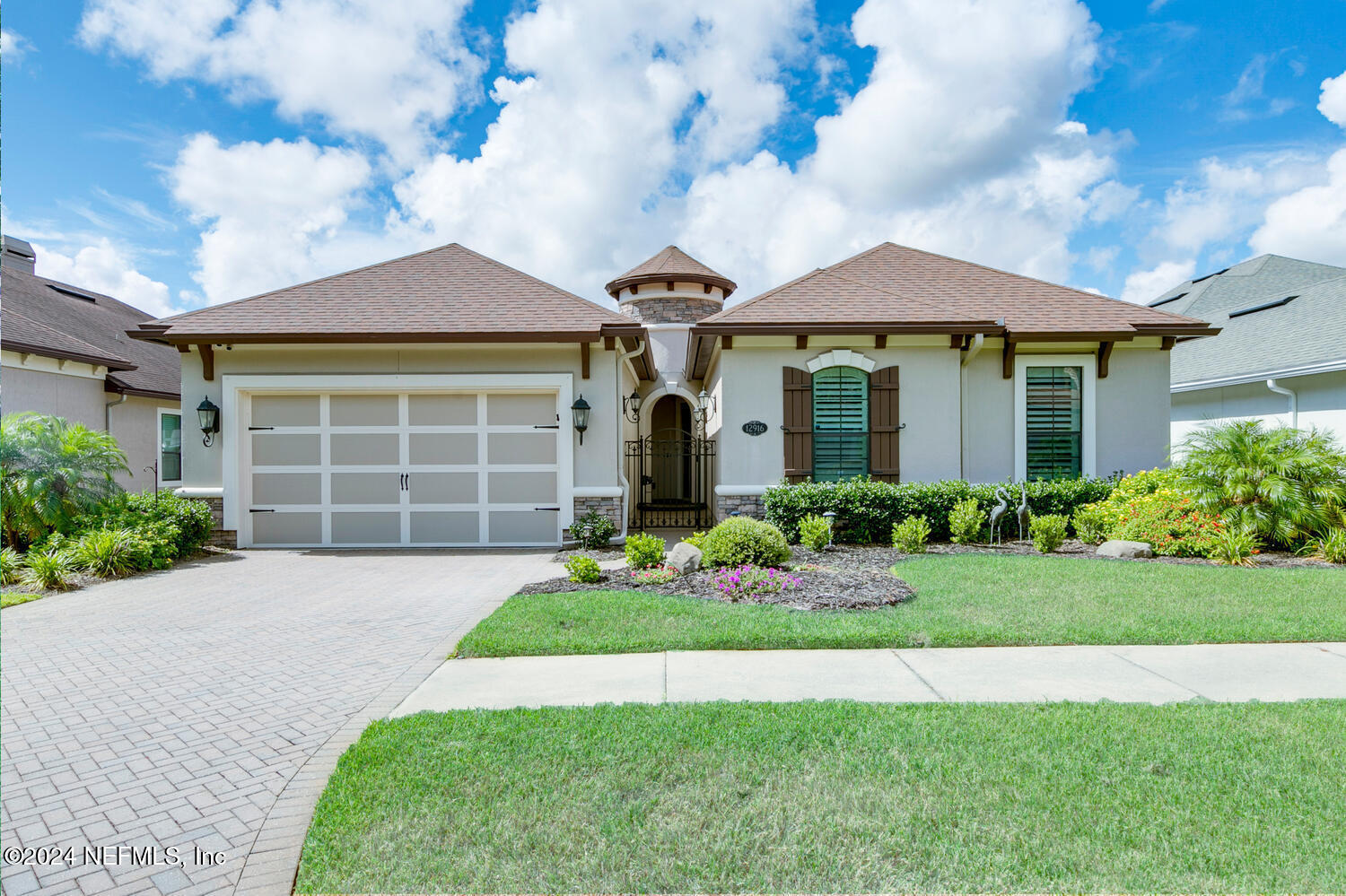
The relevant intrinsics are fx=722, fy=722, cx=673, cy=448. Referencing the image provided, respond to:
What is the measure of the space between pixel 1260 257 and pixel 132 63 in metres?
23.5

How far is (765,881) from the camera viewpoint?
2.47 m

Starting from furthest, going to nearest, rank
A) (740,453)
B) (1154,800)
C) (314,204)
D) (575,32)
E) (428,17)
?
(740,453), (314,204), (575,32), (428,17), (1154,800)

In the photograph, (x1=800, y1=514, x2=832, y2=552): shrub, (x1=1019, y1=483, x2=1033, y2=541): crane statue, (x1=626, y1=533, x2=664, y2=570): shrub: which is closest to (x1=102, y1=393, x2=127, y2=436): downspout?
(x1=626, y1=533, x2=664, y2=570): shrub

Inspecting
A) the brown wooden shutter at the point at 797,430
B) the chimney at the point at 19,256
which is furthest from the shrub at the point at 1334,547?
the chimney at the point at 19,256

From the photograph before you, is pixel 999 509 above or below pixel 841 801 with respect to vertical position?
above

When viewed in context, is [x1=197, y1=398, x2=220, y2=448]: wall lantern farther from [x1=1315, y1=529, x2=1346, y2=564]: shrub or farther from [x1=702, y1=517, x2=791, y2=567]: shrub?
[x1=1315, y1=529, x2=1346, y2=564]: shrub

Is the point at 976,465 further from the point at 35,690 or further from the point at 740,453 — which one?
the point at 35,690

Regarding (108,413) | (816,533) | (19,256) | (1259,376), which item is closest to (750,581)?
(816,533)

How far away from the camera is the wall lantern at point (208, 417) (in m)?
11.1

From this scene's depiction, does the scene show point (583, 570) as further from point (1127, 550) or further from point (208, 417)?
point (208, 417)

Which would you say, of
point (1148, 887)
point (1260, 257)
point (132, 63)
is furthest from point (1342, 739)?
point (1260, 257)

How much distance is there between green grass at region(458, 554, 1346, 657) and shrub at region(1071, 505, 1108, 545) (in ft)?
7.24

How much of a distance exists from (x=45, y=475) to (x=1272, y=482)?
15893mm

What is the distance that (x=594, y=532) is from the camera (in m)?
11.0
